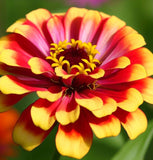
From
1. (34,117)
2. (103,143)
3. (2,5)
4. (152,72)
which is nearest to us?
(34,117)

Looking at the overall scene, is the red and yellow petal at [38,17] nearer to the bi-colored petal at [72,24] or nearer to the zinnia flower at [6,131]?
the bi-colored petal at [72,24]

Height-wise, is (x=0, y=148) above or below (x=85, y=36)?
below

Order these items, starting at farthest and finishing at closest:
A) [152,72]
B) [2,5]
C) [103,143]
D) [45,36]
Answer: [2,5], [103,143], [45,36], [152,72]

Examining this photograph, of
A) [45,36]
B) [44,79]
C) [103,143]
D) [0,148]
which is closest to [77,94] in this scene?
[44,79]

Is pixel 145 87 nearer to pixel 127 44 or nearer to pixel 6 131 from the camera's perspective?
pixel 127 44

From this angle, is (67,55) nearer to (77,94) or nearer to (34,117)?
(77,94)

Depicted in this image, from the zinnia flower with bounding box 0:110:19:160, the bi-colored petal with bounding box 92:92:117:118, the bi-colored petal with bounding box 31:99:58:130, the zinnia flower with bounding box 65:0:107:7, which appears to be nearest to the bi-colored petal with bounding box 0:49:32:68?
the bi-colored petal with bounding box 31:99:58:130

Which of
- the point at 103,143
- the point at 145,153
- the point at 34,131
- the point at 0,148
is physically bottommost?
the point at 0,148

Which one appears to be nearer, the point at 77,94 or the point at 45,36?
the point at 77,94
